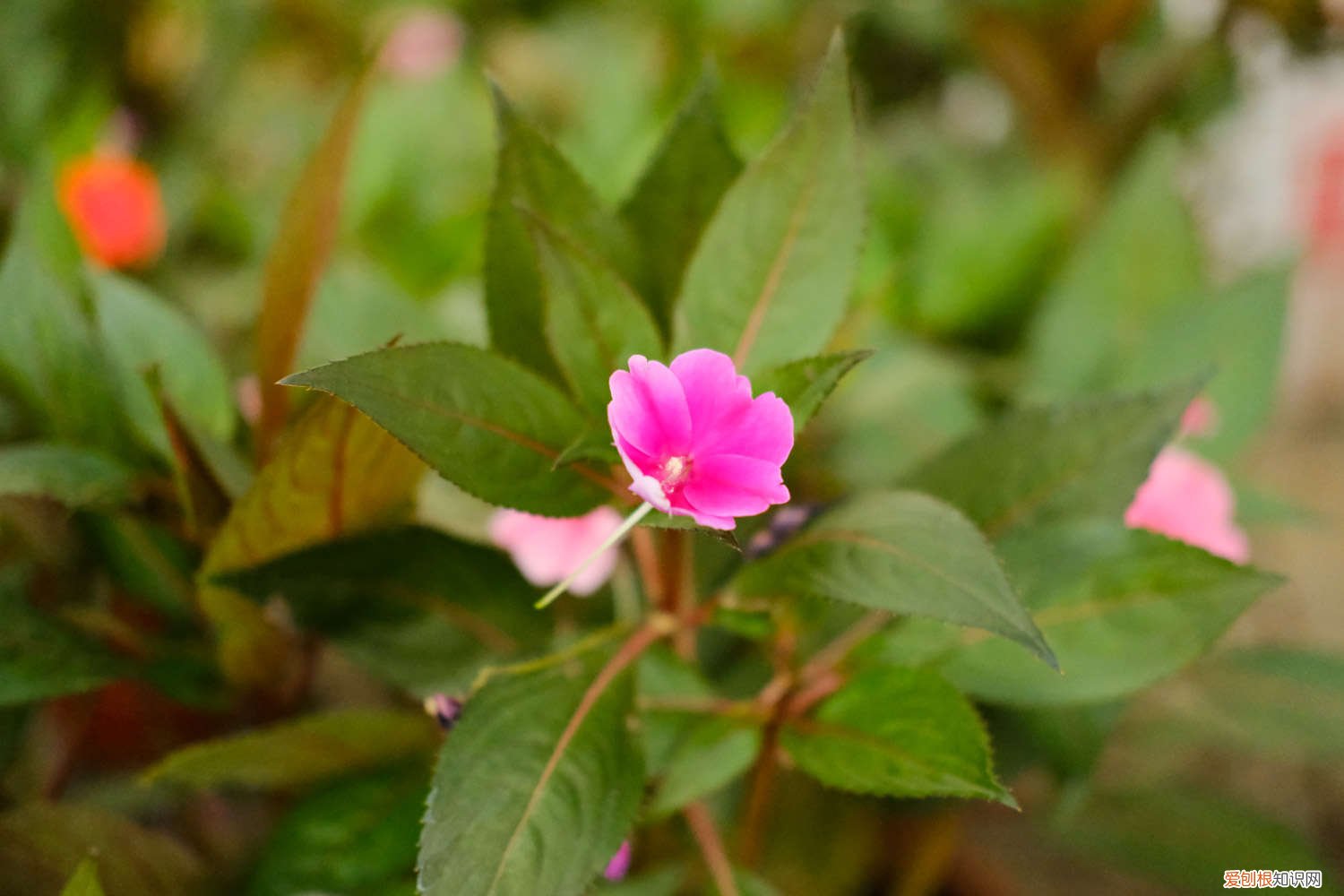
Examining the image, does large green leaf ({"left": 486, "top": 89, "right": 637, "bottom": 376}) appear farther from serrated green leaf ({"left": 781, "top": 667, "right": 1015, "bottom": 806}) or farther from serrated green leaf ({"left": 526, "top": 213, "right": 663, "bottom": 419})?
serrated green leaf ({"left": 781, "top": 667, "right": 1015, "bottom": 806})

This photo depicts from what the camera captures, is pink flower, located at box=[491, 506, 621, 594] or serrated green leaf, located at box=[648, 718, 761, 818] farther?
pink flower, located at box=[491, 506, 621, 594]

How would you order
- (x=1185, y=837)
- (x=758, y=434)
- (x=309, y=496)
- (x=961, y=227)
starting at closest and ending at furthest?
(x=758, y=434)
(x=309, y=496)
(x=1185, y=837)
(x=961, y=227)

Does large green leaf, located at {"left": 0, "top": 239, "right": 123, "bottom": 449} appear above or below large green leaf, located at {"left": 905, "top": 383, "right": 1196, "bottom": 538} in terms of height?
above

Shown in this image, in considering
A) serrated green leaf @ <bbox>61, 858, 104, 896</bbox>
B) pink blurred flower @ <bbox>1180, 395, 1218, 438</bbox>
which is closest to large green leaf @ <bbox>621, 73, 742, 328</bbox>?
serrated green leaf @ <bbox>61, 858, 104, 896</bbox>

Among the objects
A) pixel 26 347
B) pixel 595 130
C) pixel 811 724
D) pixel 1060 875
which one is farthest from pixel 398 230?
pixel 1060 875

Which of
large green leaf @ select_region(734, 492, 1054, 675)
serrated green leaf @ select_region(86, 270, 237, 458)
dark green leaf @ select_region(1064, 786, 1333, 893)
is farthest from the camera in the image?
dark green leaf @ select_region(1064, 786, 1333, 893)

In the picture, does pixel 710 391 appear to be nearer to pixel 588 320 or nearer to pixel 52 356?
pixel 588 320

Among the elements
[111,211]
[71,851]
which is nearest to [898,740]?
[71,851]
